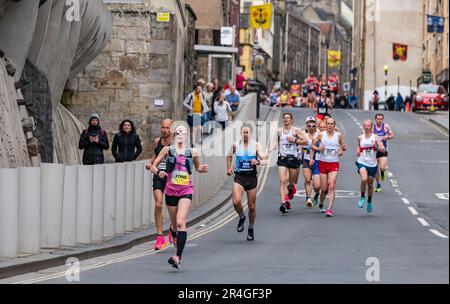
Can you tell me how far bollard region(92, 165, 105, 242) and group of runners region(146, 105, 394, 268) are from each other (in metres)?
0.86

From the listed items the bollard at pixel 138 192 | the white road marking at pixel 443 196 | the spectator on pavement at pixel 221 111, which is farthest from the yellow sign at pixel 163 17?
the bollard at pixel 138 192

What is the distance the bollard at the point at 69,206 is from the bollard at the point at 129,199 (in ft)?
9.21

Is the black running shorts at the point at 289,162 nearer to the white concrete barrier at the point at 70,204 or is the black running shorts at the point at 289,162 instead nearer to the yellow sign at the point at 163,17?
the white concrete barrier at the point at 70,204

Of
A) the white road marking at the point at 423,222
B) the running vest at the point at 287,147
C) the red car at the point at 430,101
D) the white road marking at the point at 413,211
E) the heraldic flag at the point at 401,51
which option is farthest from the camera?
the heraldic flag at the point at 401,51

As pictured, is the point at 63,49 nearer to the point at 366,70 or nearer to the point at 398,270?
the point at 398,270

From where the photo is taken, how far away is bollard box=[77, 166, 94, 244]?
1688cm

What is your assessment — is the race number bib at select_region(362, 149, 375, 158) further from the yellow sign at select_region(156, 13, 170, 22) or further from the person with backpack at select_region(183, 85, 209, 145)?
the yellow sign at select_region(156, 13, 170, 22)

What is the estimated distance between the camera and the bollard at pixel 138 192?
20119 millimetres

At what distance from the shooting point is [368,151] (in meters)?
23.8

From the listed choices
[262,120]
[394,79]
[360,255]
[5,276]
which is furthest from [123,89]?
[394,79]

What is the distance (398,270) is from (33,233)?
4474 mm

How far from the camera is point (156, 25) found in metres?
37.0

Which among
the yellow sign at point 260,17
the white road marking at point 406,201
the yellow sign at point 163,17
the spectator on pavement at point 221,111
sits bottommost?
the white road marking at point 406,201

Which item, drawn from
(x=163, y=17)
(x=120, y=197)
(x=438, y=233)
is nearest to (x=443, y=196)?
(x=438, y=233)
